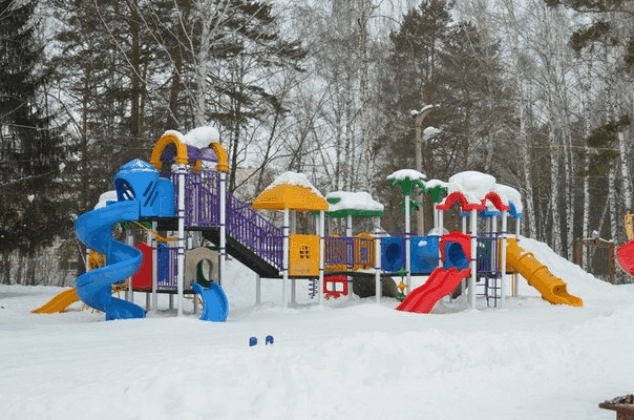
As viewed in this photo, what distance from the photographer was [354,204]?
24203mm

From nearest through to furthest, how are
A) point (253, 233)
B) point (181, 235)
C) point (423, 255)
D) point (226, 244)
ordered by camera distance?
point (181, 235) → point (226, 244) → point (253, 233) → point (423, 255)

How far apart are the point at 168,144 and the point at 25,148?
1162 cm

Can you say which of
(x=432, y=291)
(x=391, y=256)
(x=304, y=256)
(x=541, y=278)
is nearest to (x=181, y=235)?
(x=304, y=256)

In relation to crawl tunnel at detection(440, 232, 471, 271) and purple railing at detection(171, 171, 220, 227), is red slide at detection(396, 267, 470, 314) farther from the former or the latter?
purple railing at detection(171, 171, 220, 227)

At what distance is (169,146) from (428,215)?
28637mm

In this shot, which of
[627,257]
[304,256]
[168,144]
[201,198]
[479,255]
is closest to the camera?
[201,198]

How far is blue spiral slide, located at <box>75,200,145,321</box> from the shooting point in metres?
17.2

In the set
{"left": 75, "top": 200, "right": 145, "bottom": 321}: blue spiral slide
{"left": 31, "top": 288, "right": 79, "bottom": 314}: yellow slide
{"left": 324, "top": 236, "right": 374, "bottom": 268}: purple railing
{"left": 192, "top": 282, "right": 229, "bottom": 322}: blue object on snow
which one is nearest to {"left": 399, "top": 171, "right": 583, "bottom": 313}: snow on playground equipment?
{"left": 324, "top": 236, "right": 374, "bottom": 268}: purple railing

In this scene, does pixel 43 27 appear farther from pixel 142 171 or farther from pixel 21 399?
pixel 21 399

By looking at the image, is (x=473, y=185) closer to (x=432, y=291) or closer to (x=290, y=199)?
(x=432, y=291)

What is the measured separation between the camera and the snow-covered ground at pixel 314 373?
8.00 m

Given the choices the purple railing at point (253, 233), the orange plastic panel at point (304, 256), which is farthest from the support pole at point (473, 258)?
the purple railing at point (253, 233)

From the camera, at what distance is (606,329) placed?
1439 centimetres

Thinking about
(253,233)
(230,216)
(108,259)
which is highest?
(230,216)
